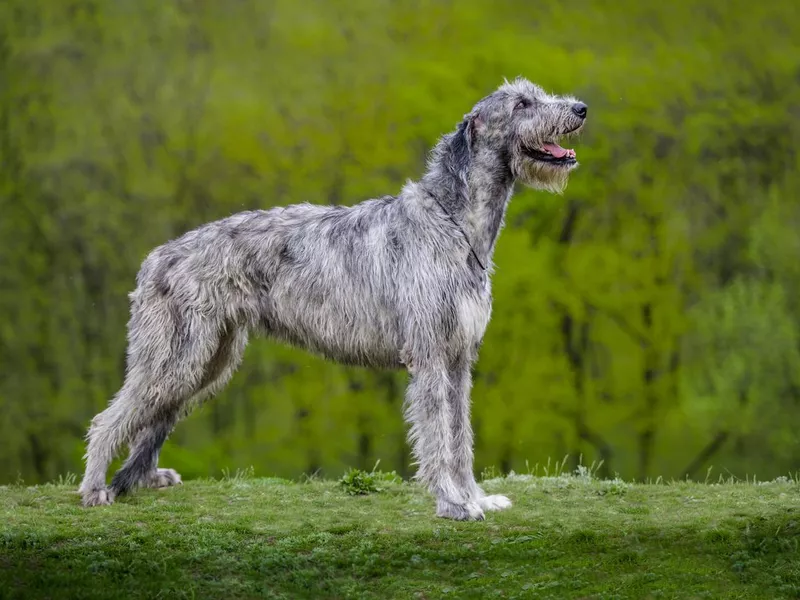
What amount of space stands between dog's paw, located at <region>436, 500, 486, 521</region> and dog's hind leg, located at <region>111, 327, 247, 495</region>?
2.48 m

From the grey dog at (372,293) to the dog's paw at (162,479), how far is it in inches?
2.1

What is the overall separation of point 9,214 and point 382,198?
1148 cm

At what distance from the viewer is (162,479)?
364 inches

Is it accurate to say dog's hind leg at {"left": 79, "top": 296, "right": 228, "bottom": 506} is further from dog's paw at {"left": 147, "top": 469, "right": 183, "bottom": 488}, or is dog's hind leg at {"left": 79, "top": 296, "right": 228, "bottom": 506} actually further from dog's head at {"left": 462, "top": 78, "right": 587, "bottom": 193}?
dog's head at {"left": 462, "top": 78, "right": 587, "bottom": 193}

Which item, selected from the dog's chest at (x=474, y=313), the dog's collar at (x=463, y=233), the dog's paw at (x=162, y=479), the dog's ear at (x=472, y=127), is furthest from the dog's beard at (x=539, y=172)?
the dog's paw at (x=162, y=479)

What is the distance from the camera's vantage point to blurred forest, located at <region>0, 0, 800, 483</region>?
17625 mm

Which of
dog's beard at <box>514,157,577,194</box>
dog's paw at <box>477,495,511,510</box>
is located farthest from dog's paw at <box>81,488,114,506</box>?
dog's beard at <box>514,157,577,194</box>

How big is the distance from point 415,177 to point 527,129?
9735 mm

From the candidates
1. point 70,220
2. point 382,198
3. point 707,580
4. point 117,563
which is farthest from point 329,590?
point 70,220

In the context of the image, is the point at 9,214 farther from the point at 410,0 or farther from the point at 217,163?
the point at 410,0

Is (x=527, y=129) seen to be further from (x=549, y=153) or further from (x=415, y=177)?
(x=415, y=177)

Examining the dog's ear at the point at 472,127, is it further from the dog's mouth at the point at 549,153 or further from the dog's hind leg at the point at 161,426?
the dog's hind leg at the point at 161,426

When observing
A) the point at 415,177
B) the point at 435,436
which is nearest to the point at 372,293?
the point at 435,436

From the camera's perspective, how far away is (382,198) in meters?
8.44
